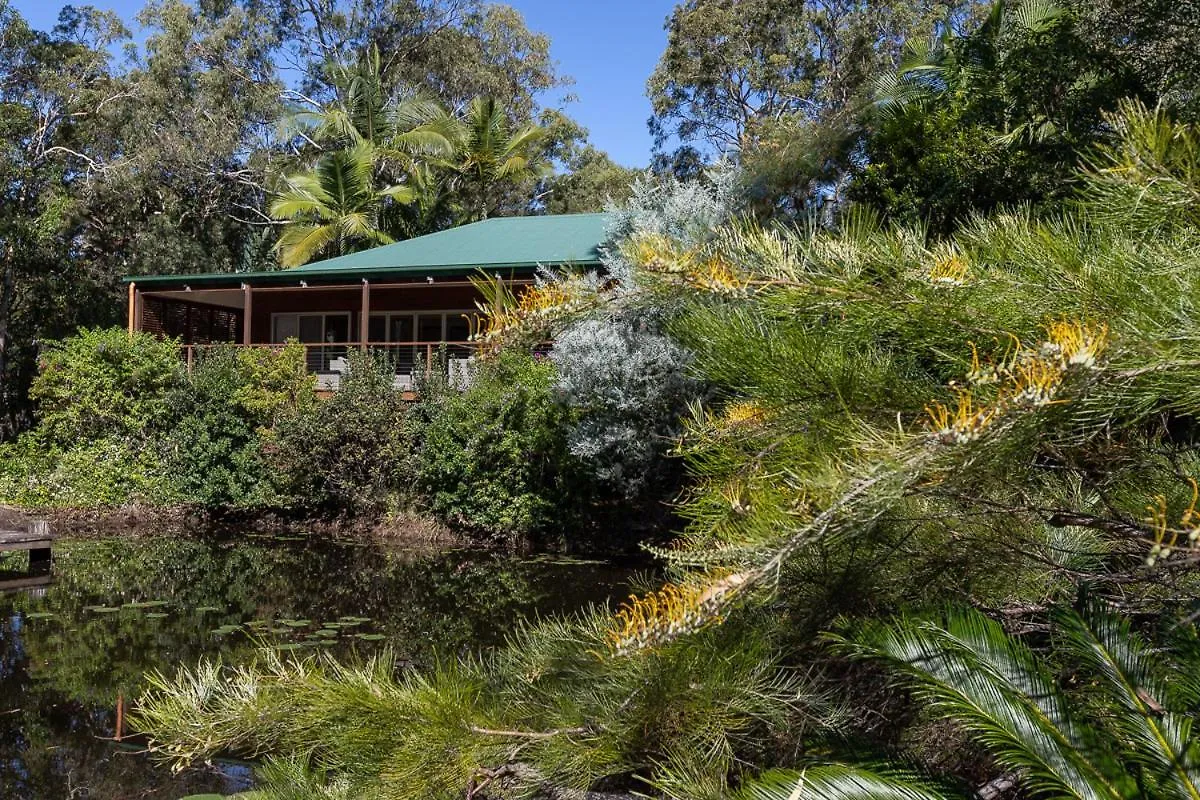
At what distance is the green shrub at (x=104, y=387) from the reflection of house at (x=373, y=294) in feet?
2.97

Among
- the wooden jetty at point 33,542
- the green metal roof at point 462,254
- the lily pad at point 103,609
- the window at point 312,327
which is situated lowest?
the lily pad at point 103,609

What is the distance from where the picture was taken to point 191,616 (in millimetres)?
9969

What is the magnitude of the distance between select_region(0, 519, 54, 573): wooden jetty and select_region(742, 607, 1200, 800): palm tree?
1249 centimetres

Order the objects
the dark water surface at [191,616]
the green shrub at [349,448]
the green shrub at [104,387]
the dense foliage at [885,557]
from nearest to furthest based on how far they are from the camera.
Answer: the dense foliage at [885,557]
the dark water surface at [191,616]
the green shrub at [349,448]
the green shrub at [104,387]

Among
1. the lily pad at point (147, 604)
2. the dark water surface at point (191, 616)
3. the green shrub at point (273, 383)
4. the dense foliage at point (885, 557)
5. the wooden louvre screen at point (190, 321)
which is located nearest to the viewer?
the dense foliage at point (885, 557)

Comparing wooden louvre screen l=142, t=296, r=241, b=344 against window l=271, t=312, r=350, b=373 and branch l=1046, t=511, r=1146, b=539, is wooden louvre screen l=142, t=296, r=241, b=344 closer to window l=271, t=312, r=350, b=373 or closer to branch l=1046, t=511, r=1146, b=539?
window l=271, t=312, r=350, b=373

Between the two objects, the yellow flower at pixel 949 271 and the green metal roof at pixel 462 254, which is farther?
the green metal roof at pixel 462 254

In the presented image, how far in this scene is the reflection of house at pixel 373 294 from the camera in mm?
19641

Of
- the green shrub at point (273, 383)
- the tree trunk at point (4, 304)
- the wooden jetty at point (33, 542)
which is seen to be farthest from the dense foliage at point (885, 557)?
the tree trunk at point (4, 304)

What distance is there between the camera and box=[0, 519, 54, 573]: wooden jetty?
12.2m

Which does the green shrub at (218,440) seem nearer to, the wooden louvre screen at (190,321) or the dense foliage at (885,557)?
the wooden louvre screen at (190,321)

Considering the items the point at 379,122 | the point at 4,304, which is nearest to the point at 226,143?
the point at 379,122

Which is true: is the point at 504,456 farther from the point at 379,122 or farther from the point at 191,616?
the point at 379,122

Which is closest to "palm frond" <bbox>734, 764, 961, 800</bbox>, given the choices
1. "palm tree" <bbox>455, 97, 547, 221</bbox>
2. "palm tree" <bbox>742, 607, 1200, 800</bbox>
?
"palm tree" <bbox>742, 607, 1200, 800</bbox>
